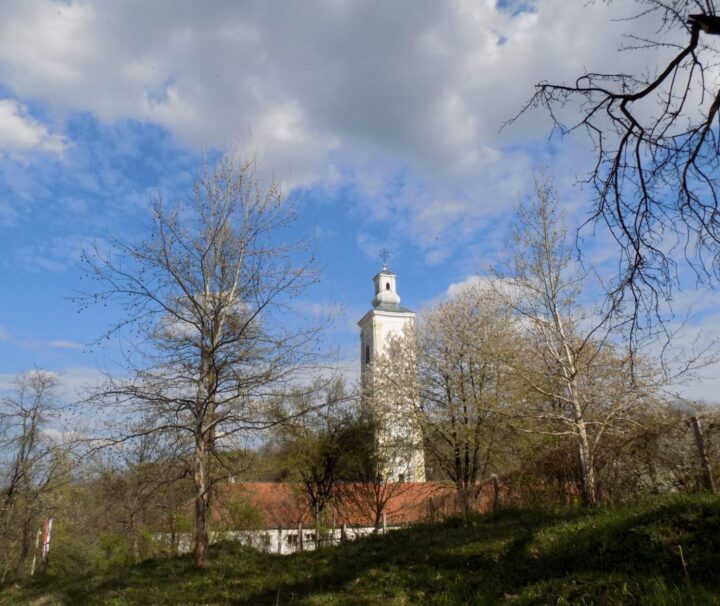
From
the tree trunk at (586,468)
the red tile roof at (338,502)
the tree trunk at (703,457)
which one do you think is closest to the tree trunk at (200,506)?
the tree trunk at (586,468)

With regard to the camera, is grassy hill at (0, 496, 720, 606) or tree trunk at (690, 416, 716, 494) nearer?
grassy hill at (0, 496, 720, 606)

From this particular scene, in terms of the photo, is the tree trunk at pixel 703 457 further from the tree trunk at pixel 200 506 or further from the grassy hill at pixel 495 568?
the tree trunk at pixel 200 506

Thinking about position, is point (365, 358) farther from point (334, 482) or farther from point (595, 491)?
point (595, 491)

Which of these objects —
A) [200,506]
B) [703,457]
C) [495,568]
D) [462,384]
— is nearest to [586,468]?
[703,457]

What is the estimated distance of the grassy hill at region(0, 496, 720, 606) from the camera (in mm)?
5062

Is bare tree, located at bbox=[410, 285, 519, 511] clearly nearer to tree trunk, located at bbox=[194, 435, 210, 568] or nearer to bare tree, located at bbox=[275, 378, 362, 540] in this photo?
bare tree, located at bbox=[275, 378, 362, 540]

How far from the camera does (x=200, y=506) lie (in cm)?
1192

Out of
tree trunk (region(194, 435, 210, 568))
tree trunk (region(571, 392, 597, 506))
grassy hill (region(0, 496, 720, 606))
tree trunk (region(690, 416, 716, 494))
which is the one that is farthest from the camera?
tree trunk (region(194, 435, 210, 568))

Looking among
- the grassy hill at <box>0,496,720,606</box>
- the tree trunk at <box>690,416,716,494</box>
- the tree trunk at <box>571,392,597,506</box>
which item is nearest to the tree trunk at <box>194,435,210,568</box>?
the grassy hill at <box>0,496,720,606</box>

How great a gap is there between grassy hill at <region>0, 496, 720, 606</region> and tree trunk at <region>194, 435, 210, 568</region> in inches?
17.1

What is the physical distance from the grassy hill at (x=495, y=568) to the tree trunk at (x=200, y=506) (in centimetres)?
44

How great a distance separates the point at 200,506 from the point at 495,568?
742 centimetres

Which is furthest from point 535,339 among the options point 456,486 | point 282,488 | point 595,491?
point 282,488

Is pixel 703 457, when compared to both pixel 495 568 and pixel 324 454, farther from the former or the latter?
pixel 324 454
